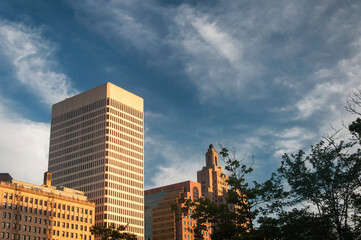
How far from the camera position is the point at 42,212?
165 meters

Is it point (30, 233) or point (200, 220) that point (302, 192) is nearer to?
point (200, 220)

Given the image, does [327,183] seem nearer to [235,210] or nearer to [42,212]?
[235,210]

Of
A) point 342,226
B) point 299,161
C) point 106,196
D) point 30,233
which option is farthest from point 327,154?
point 106,196

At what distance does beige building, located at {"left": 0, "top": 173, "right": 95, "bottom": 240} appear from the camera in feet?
502

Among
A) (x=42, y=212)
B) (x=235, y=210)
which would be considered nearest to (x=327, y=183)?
(x=235, y=210)

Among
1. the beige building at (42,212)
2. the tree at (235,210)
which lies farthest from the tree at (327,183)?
the beige building at (42,212)

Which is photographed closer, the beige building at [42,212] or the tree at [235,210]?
the tree at [235,210]

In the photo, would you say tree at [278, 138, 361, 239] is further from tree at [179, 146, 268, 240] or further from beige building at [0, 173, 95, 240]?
beige building at [0, 173, 95, 240]

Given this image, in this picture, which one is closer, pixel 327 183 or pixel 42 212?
pixel 327 183

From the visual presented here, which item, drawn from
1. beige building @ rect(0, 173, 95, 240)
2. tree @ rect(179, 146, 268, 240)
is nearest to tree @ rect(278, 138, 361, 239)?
tree @ rect(179, 146, 268, 240)

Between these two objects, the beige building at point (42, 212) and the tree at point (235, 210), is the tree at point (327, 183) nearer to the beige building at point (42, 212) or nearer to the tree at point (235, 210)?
the tree at point (235, 210)

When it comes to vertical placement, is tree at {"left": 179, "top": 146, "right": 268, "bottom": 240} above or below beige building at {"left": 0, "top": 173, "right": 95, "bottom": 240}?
below

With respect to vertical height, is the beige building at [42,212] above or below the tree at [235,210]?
above

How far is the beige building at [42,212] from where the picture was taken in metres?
153
